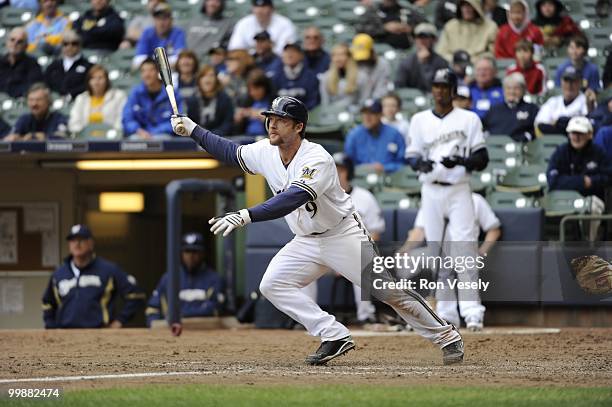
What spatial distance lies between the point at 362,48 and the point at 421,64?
25.8 inches

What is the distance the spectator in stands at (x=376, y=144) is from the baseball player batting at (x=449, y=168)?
192cm

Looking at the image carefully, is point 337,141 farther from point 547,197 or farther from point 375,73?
point 547,197

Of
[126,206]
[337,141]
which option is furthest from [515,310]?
[126,206]

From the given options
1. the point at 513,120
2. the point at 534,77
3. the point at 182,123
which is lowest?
the point at 182,123

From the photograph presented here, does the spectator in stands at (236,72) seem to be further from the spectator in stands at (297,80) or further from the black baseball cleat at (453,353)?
the black baseball cleat at (453,353)

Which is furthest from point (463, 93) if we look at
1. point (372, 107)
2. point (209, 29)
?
point (209, 29)

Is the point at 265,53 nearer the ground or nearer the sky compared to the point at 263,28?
nearer the ground

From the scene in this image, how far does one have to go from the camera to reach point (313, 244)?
7492 millimetres

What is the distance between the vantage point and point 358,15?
49.0 feet

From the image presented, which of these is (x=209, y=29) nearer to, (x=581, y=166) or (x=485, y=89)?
(x=485, y=89)

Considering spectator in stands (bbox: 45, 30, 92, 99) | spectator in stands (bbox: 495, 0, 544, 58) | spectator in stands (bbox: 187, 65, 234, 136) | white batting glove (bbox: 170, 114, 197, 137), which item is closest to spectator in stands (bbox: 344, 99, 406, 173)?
spectator in stands (bbox: 187, 65, 234, 136)

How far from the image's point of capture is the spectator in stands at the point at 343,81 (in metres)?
13.2

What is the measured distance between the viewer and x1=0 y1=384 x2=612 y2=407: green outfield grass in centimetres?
568

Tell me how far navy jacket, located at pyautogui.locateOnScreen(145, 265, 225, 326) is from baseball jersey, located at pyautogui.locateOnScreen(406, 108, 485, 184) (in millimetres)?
2521
